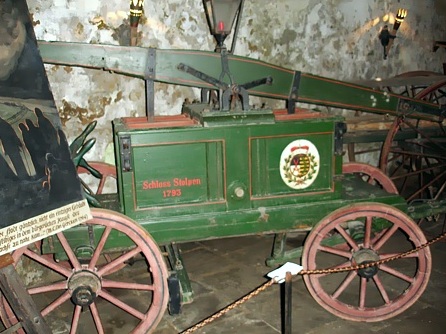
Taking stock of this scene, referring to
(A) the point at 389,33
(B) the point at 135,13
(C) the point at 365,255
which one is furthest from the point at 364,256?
(A) the point at 389,33

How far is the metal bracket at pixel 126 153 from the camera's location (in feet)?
11.5

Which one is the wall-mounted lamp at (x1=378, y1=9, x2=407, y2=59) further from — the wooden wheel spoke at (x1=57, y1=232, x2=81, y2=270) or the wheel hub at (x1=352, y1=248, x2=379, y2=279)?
the wooden wheel spoke at (x1=57, y1=232, x2=81, y2=270)

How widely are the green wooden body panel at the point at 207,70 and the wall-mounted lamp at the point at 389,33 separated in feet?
9.95

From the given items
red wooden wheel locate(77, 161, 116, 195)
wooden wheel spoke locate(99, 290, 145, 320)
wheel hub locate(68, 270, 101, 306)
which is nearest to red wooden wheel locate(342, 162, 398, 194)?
red wooden wheel locate(77, 161, 116, 195)

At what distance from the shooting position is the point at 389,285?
454 cm

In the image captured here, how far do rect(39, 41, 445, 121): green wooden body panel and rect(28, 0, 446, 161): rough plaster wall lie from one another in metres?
1.41

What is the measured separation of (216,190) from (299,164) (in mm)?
717

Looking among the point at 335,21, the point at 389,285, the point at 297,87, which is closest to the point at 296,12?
the point at 335,21

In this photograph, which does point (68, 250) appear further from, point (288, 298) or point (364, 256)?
point (364, 256)

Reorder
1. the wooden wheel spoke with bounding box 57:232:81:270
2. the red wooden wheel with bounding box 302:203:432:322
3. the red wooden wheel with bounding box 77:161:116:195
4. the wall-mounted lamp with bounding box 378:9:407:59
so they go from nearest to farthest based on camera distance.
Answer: the wooden wheel spoke with bounding box 57:232:81:270 → the red wooden wheel with bounding box 302:203:432:322 → the red wooden wheel with bounding box 77:161:116:195 → the wall-mounted lamp with bounding box 378:9:407:59

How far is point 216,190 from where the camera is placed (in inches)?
149

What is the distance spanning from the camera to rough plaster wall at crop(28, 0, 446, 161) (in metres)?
4.85

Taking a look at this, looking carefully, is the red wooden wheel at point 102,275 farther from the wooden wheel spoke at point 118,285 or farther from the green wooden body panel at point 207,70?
the green wooden body panel at point 207,70

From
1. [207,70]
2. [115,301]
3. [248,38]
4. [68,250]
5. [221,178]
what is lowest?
[115,301]
